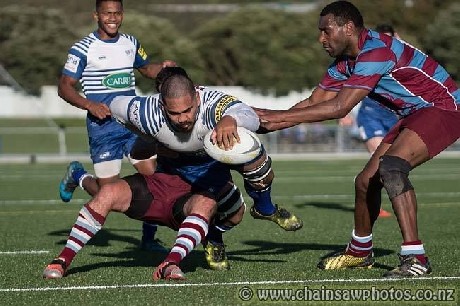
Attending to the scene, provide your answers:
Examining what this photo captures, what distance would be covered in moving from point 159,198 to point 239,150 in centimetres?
101

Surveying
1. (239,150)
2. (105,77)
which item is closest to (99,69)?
(105,77)

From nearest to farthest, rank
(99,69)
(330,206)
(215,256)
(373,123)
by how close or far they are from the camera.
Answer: (215,256) → (99,69) → (373,123) → (330,206)

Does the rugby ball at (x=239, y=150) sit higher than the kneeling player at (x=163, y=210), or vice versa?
the rugby ball at (x=239, y=150)

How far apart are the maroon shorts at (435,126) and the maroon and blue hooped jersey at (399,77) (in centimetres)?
8

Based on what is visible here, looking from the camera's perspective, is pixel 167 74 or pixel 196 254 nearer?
pixel 167 74

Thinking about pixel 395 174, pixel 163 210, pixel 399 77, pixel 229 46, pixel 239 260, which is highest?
pixel 399 77

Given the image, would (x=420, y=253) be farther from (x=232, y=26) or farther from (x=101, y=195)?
(x=232, y=26)

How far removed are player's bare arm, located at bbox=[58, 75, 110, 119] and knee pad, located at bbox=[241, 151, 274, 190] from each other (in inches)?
77.1

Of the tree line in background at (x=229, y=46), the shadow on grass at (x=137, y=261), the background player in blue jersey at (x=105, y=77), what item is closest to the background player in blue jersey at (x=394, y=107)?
the shadow on grass at (x=137, y=261)

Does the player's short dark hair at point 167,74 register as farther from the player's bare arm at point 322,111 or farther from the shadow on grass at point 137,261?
the shadow on grass at point 137,261

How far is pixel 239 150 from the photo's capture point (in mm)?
7191

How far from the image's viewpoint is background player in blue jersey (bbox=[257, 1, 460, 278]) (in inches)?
300

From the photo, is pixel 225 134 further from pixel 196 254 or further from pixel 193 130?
pixel 196 254

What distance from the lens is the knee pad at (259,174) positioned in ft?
24.8
